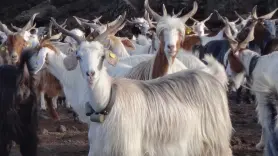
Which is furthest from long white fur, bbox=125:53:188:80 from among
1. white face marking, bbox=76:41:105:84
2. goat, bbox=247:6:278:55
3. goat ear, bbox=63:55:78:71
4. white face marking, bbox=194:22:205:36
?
white face marking, bbox=194:22:205:36

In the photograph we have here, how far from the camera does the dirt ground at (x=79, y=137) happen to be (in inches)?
340

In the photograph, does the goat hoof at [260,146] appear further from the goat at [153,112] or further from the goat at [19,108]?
the goat at [19,108]

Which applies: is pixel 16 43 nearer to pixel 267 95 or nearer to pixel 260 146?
pixel 260 146

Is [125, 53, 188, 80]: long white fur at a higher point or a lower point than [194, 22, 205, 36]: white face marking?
lower

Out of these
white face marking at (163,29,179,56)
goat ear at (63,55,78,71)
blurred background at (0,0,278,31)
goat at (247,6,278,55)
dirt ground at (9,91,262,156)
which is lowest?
dirt ground at (9,91,262,156)

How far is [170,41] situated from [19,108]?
1.98 m

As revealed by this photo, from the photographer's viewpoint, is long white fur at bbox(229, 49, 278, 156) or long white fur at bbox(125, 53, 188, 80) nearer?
long white fur at bbox(229, 49, 278, 156)

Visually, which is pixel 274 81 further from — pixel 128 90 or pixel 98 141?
pixel 98 141

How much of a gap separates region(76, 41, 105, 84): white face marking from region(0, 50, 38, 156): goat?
56.8 inches

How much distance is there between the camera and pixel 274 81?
6.85 m

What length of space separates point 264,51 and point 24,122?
7475 mm

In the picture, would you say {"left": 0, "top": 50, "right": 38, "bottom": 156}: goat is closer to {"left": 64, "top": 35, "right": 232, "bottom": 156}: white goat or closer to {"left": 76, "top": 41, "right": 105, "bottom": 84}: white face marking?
{"left": 64, "top": 35, "right": 232, "bottom": 156}: white goat

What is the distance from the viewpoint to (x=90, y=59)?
5777 millimetres

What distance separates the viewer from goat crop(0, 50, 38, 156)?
7000 mm
